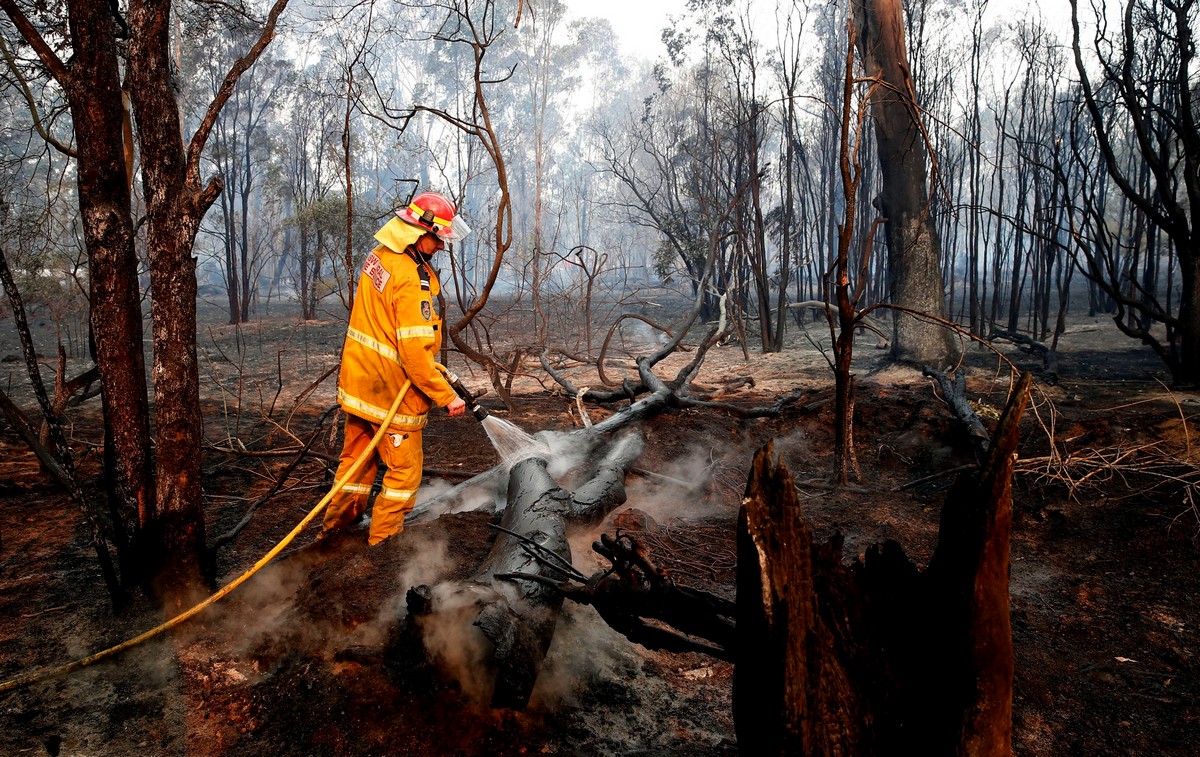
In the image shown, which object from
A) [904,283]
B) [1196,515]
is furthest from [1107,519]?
[904,283]

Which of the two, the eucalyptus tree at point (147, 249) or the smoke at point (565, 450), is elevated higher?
the eucalyptus tree at point (147, 249)

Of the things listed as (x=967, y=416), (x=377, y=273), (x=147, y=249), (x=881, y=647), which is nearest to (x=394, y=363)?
(x=377, y=273)

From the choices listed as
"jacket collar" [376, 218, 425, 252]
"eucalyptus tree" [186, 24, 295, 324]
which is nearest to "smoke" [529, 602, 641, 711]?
"jacket collar" [376, 218, 425, 252]

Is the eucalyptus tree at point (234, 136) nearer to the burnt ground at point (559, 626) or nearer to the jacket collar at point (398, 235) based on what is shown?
the burnt ground at point (559, 626)

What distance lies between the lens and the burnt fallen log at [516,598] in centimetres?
210

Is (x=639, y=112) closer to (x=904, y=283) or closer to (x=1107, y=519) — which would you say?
(x=904, y=283)

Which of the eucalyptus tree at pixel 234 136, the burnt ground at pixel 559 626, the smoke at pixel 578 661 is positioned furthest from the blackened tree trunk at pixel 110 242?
the eucalyptus tree at pixel 234 136

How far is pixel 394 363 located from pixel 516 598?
1636mm

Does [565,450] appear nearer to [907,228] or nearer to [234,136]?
[907,228]

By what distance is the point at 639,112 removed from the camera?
5100 cm

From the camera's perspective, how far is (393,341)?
11.4 feet

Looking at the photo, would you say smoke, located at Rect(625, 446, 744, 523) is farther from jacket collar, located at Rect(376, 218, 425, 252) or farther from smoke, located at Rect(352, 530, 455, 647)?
jacket collar, located at Rect(376, 218, 425, 252)

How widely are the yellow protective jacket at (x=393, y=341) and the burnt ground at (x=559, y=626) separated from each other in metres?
0.70

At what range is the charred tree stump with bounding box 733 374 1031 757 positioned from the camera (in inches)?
57.5
